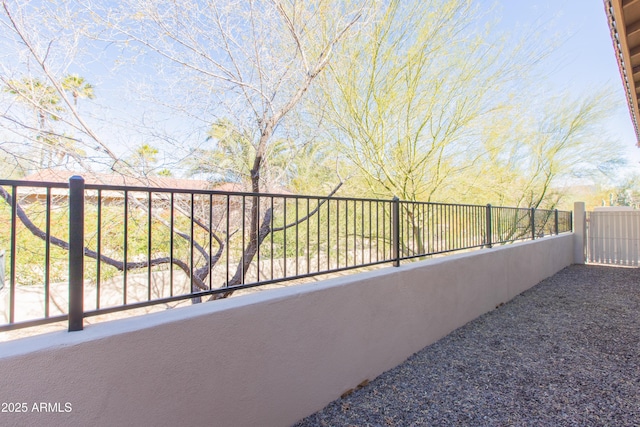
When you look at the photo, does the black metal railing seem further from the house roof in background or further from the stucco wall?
the house roof in background

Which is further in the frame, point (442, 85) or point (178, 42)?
point (442, 85)

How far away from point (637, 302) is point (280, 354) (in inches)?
219

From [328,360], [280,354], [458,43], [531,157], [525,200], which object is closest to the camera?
[280,354]

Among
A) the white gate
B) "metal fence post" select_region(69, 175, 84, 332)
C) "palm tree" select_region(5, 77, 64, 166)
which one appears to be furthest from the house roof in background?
"palm tree" select_region(5, 77, 64, 166)

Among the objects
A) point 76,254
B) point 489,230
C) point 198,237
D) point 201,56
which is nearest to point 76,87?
point 201,56

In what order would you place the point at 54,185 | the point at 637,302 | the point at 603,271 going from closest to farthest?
the point at 54,185, the point at 637,302, the point at 603,271

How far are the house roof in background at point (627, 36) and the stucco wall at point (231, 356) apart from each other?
9.80ft

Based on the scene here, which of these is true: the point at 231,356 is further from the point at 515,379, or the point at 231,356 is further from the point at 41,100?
the point at 41,100

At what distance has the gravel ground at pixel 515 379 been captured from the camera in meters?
1.96

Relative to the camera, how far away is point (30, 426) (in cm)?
108

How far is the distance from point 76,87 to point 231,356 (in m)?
3.87

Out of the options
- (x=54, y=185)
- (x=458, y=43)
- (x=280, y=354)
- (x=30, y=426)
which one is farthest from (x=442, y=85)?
(x=30, y=426)

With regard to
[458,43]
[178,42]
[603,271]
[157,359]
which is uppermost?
[458,43]

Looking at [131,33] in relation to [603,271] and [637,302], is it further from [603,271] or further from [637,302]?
[603,271]
